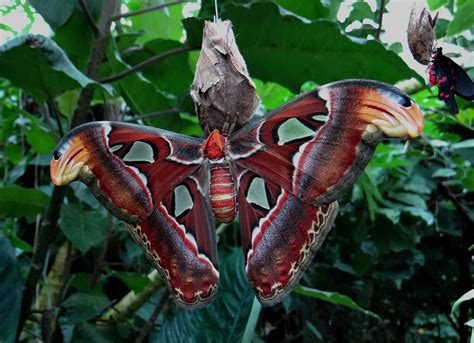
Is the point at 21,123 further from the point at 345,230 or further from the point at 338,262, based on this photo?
the point at 338,262

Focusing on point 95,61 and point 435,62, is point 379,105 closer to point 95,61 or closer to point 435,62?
point 435,62

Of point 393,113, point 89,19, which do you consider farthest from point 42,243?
point 393,113

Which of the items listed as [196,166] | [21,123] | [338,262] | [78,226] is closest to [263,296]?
[196,166]

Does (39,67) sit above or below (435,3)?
below

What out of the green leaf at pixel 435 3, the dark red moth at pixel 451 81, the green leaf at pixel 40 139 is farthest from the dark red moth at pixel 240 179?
the green leaf at pixel 40 139

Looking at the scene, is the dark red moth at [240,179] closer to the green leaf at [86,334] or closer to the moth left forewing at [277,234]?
the moth left forewing at [277,234]

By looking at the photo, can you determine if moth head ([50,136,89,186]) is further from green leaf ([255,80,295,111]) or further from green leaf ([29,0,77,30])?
green leaf ([255,80,295,111])
